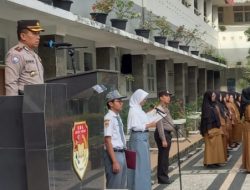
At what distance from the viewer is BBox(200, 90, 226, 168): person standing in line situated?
1318cm

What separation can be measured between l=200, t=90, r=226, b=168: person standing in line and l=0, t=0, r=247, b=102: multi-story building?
246cm

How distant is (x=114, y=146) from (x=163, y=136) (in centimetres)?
294

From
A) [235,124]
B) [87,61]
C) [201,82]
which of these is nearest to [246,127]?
[235,124]

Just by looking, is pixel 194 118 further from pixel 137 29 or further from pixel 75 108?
pixel 75 108

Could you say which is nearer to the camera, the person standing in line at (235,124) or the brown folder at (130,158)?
the brown folder at (130,158)

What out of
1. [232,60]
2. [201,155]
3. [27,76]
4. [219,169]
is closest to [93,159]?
[27,76]

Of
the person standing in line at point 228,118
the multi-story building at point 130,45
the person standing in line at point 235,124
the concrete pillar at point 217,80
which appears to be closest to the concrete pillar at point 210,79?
the multi-story building at point 130,45

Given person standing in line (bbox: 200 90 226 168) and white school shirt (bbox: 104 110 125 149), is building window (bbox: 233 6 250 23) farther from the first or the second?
white school shirt (bbox: 104 110 125 149)

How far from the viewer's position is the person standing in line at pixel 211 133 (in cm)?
1318

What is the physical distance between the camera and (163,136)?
33.9 feet

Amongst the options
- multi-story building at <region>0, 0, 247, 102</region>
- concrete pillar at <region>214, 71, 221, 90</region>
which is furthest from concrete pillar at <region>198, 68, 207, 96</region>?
concrete pillar at <region>214, 71, 221, 90</region>

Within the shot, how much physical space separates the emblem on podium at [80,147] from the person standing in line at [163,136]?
5395 millimetres

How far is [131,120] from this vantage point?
8.81 meters

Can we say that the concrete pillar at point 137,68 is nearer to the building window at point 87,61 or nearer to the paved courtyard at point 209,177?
the building window at point 87,61
